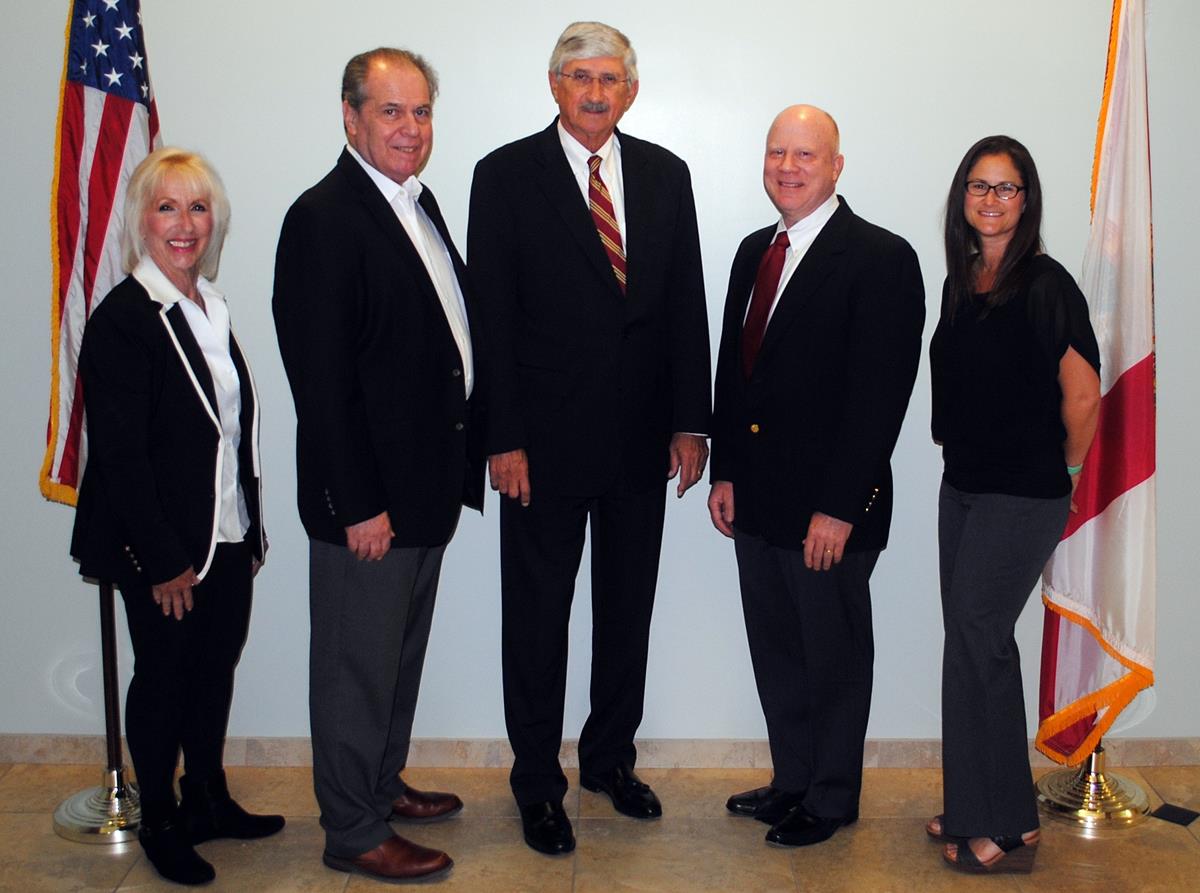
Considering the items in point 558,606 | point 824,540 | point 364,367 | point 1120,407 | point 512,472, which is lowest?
point 558,606

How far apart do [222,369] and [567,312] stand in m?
0.85

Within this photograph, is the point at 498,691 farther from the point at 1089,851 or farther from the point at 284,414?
the point at 1089,851

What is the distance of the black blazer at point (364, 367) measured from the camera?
2.75 metres

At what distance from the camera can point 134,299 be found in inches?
112

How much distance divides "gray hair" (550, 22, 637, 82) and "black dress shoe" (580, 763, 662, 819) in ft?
6.19

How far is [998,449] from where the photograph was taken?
Answer: 2.93 m

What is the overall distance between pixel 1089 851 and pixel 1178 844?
0.25 m

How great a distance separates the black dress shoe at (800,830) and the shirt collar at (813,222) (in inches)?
59.3

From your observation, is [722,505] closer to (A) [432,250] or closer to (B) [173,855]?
(A) [432,250]

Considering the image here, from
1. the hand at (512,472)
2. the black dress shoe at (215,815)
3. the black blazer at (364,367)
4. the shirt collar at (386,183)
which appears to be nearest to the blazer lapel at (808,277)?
the hand at (512,472)

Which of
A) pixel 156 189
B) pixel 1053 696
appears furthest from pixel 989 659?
pixel 156 189

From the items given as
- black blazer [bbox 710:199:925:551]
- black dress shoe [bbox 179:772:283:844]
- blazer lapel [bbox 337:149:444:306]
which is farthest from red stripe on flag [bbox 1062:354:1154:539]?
black dress shoe [bbox 179:772:283:844]

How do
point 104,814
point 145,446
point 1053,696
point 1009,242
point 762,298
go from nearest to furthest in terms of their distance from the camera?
point 145,446 → point 1009,242 → point 762,298 → point 104,814 → point 1053,696

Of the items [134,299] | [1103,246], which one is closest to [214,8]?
[134,299]
